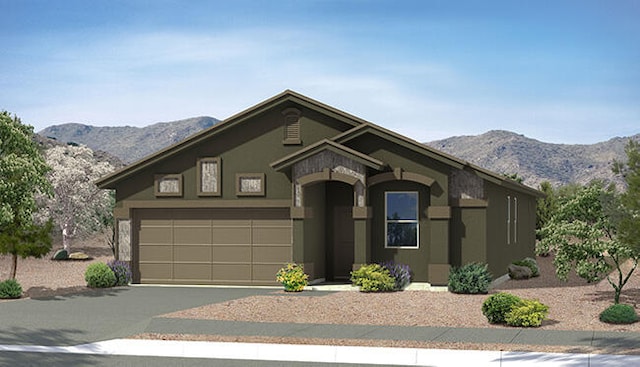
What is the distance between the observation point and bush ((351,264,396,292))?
95.3ft

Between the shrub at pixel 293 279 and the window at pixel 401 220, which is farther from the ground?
the window at pixel 401 220

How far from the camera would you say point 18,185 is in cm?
3055

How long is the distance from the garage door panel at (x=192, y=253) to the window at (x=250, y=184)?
2.47m

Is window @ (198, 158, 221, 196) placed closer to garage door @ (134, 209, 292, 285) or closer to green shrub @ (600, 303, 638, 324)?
garage door @ (134, 209, 292, 285)

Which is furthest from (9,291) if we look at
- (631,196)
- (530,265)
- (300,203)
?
(530,265)

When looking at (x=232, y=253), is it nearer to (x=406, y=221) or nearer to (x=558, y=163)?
(x=406, y=221)

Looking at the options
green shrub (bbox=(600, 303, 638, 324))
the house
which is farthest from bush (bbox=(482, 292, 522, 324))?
the house

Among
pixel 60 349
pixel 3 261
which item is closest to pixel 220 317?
pixel 60 349

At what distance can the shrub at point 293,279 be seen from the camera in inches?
1162

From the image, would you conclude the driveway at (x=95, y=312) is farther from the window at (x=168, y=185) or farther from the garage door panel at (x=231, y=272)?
the window at (x=168, y=185)

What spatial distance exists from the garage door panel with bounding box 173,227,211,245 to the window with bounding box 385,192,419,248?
673 centimetres

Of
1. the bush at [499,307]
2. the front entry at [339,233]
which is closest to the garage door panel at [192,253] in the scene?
the front entry at [339,233]

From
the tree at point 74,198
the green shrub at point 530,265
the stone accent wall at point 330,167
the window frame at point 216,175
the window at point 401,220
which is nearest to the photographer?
the stone accent wall at point 330,167

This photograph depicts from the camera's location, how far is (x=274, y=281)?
32.5 meters
